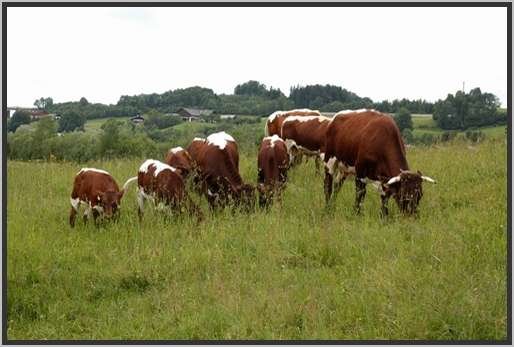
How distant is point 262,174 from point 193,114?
323 inches

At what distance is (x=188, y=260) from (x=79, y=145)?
16.6 metres

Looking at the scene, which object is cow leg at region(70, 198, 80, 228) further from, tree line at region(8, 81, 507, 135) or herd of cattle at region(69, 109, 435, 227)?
tree line at region(8, 81, 507, 135)

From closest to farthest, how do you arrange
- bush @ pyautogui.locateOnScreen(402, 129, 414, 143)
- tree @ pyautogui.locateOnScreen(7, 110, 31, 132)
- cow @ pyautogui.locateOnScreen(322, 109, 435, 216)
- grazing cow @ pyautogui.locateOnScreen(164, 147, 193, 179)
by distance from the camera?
1. cow @ pyautogui.locateOnScreen(322, 109, 435, 216)
2. grazing cow @ pyautogui.locateOnScreen(164, 147, 193, 179)
3. tree @ pyautogui.locateOnScreen(7, 110, 31, 132)
4. bush @ pyautogui.locateOnScreen(402, 129, 414, 143)

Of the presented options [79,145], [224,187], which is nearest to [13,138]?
[79,145]

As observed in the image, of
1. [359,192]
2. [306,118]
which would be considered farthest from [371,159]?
[306,118]

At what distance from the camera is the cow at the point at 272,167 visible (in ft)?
35.4

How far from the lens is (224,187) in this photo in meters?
10.5

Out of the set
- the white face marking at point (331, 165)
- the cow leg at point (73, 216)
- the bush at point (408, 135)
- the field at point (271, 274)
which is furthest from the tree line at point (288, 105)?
the field at point (271, 274)

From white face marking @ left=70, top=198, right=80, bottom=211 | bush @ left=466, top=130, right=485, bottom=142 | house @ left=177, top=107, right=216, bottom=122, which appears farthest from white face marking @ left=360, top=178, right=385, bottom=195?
house @ left=177, top=107, right=216, bottom=122

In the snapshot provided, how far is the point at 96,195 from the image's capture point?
32.0 feet

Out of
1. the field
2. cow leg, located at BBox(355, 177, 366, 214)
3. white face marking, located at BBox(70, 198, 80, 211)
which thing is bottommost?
the field

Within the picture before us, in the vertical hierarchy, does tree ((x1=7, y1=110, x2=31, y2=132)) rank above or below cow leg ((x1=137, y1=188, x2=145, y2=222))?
above

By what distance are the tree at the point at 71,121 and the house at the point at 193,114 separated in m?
3.76

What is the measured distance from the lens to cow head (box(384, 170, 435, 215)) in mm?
8758
